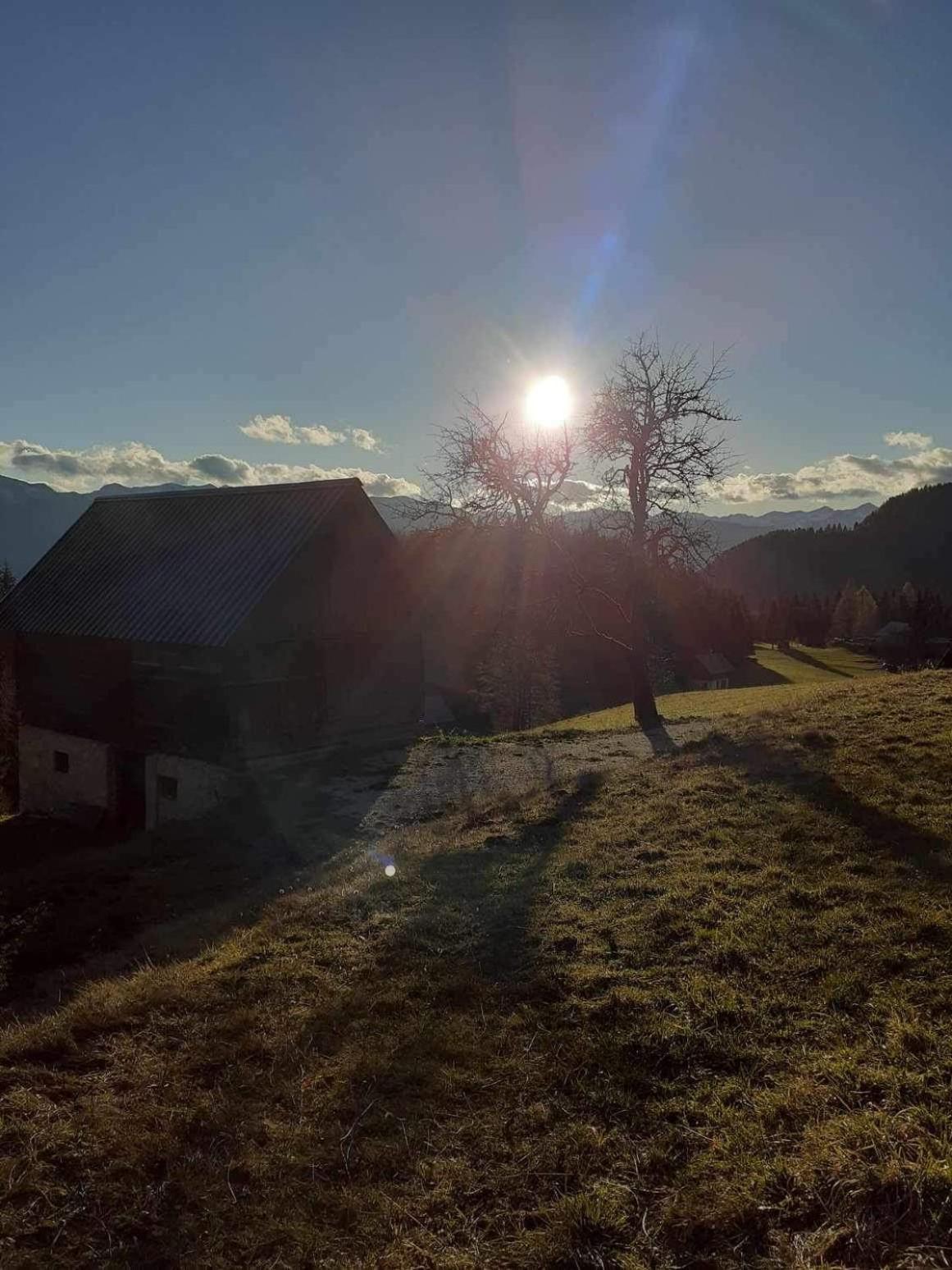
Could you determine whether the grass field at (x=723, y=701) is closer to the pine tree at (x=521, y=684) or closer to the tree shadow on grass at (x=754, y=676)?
the tree shadow on grass at (x=754, y=676)

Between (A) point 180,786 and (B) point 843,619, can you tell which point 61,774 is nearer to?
(A) point 180,786

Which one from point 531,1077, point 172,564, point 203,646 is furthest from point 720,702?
point 531,1077

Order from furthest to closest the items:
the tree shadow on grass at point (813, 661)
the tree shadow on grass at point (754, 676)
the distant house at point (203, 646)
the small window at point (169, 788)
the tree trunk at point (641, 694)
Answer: the tree shadow on grass at point (813, 661) → the tree shadow on grass at point (754, 676) → the tree trunk at point (641, 694) → the small window at point (169, 788) → the distant house at point (203, 646)

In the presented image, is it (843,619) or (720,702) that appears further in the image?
(843,619)

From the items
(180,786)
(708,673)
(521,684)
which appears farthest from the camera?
(708,673)

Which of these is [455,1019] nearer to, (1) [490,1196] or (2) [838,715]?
(1) [490,1196]

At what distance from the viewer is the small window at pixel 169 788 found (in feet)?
70.1

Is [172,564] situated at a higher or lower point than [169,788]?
higher

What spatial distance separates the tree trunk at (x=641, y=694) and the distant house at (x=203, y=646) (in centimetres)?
733

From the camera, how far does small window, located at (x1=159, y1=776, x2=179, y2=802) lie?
21359 millimetres

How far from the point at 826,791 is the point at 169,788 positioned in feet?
57.6

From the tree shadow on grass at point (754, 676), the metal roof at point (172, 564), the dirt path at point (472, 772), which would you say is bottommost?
the tree shadow on grass at point (754, 676)

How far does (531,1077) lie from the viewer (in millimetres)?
5211

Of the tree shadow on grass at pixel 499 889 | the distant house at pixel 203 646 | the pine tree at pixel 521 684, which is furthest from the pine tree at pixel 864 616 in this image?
the tree shadow on grass at pixel 499 889
